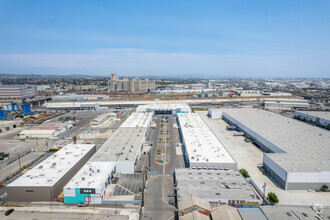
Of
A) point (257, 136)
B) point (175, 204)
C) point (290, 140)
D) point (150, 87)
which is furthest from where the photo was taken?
point (150, 87)

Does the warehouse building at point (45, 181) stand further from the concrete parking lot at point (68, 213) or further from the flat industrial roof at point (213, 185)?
the flat industrial roof at point (213, 185)

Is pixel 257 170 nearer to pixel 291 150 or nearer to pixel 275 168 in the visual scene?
pixel 275 168

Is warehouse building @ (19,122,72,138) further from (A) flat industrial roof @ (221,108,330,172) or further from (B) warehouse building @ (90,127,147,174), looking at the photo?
(A) flat industrial roof @ (221,108,330,172)

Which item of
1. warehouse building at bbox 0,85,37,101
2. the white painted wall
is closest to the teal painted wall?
the white painted wall

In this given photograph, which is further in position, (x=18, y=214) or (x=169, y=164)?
(x=169, y=164)

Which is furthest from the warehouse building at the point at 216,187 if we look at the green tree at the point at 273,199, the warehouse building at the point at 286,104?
the warehouse building at the point at 286,104

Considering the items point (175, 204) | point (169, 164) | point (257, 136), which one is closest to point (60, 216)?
point (175, 204)

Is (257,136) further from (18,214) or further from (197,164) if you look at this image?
(18,214)
